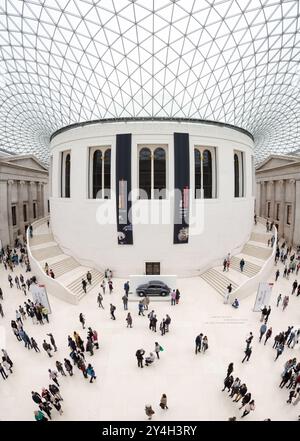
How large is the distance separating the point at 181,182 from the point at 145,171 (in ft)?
11.7

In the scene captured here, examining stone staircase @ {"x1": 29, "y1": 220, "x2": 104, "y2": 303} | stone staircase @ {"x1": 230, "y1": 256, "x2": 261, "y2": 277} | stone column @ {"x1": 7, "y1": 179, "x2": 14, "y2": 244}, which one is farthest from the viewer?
stone column @ {"x1": 7, "y1": 179, "x2": 14, "y2": 244}

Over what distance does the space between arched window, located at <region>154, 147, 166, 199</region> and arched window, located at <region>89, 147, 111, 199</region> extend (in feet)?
15.0

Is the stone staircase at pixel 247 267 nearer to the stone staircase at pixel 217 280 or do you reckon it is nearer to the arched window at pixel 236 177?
the stone staircase at pixel 217 280

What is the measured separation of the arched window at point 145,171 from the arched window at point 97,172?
419 centimetres

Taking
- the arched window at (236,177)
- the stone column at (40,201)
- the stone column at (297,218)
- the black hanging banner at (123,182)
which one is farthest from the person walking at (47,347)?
the stone column at (40,201)

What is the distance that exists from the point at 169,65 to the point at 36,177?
26.4 metres

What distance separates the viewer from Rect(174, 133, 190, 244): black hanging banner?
844 inches

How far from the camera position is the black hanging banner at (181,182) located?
21.4m

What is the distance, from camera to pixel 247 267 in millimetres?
22391

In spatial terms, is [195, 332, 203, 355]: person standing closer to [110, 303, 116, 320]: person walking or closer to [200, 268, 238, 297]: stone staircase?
[110, 303, 116, 320]: person walking

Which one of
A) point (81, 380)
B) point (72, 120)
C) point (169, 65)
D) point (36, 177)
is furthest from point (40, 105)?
point (81, 380)

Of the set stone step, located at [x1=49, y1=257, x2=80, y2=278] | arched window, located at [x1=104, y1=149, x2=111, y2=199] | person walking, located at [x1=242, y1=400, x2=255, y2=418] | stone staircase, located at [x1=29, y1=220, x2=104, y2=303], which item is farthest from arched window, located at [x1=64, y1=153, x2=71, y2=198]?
person walking, located at [x1=242, y1=400, x2=255, y2=418]

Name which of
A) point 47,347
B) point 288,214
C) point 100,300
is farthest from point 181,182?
point 288,214
